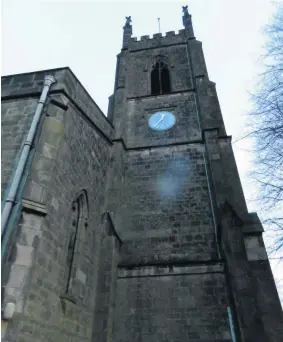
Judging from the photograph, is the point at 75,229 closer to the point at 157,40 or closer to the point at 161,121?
the point at 161,121

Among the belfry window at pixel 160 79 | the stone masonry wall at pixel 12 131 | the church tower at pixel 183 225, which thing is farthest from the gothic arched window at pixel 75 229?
the belfry window at pixel 160 79

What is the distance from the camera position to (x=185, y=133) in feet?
39.7

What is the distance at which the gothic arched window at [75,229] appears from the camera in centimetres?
685

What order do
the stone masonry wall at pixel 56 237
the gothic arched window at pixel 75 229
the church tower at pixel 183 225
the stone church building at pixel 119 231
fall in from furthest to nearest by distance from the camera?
the church tower at pixel 183 225, the gothic arched window at pixel 75 229, the stone church building at pixel 119 231, the stone masonry wall at pixel 56 237

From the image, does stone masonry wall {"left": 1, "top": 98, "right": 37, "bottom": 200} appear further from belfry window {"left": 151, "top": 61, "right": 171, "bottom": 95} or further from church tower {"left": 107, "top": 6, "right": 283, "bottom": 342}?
belfry window {"left": 151, "top": 61, "right": 171, "bottom": 95}

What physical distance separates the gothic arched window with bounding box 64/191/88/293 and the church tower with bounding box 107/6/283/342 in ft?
4.55

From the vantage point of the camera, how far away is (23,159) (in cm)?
629

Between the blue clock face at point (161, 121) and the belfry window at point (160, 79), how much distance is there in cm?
178

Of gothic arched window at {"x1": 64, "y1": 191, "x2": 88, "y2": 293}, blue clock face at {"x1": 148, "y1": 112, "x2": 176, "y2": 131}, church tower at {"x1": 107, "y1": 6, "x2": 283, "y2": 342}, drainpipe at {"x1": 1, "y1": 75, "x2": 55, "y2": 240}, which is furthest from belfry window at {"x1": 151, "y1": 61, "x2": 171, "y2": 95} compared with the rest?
gothic arched window at {"x1": 64, "y1": 191, "x2": 88, "y2": 293}

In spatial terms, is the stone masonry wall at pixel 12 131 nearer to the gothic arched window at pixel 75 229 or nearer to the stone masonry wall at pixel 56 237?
the stone masonry wall at pixel 56 237

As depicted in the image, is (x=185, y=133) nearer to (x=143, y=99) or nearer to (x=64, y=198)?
(x=143, y=99)

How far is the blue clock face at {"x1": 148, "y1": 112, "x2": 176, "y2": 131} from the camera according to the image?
41.2 ft

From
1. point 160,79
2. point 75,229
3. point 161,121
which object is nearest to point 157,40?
point 160,79

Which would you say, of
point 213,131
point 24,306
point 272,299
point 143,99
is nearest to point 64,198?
point 24,306
